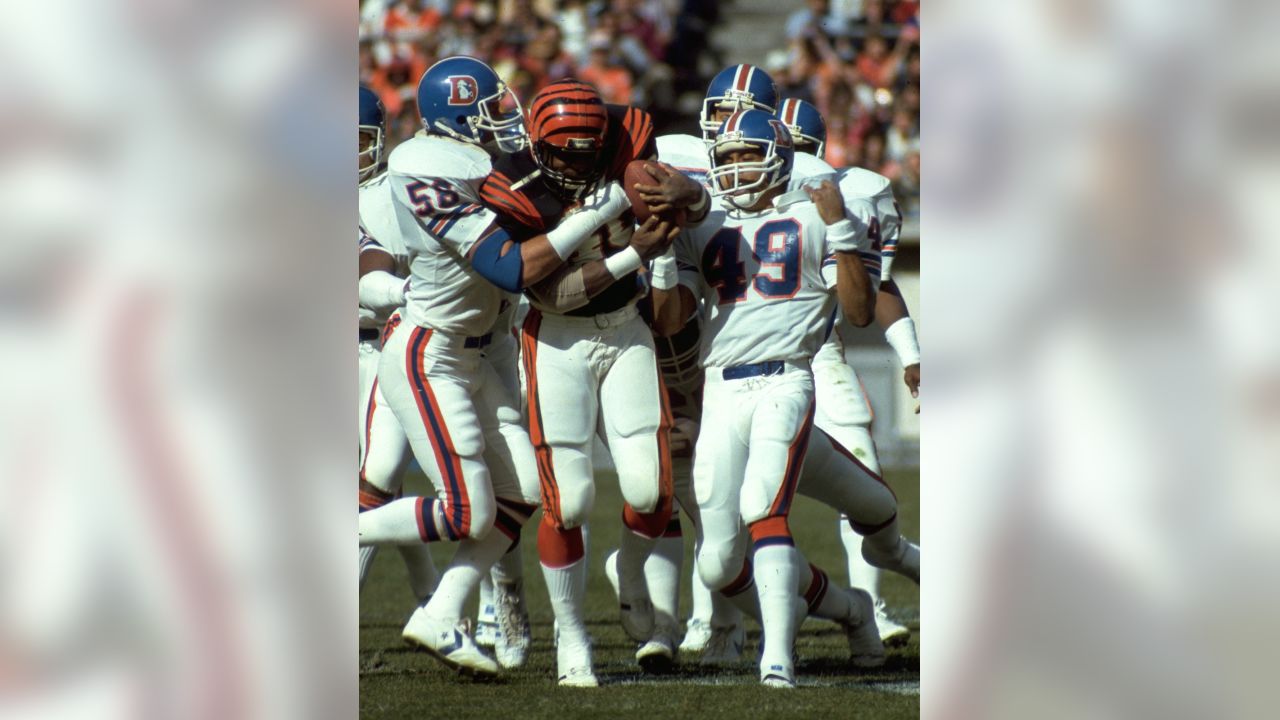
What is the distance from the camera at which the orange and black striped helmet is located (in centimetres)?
504

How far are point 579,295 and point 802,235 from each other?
783 millimetres

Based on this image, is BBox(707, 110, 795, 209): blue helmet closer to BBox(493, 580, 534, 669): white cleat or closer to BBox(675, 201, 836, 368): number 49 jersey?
BBox(675, 201, 836, 368): number 49 jersey

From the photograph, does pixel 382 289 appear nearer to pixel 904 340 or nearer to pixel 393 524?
pixel 393 524

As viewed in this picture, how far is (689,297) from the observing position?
5336mm

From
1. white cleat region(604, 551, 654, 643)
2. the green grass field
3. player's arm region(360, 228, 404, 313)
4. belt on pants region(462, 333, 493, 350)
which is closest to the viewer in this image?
the green grass field

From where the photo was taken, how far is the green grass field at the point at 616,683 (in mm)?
4590

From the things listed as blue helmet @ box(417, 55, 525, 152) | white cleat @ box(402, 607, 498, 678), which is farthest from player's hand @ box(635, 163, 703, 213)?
white cleat @ box(402, 607, 498, 678)

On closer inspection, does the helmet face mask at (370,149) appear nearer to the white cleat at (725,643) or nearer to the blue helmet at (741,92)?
the blue helmet at (741,92)

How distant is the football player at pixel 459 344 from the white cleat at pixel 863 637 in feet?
3.86

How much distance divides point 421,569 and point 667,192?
6.61ft

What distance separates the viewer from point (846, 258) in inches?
207

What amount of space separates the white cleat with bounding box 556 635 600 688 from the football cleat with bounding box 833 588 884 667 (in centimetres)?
103

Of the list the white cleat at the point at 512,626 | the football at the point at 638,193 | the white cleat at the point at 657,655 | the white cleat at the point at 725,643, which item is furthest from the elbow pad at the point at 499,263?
the white cleat at the point at 725,643
